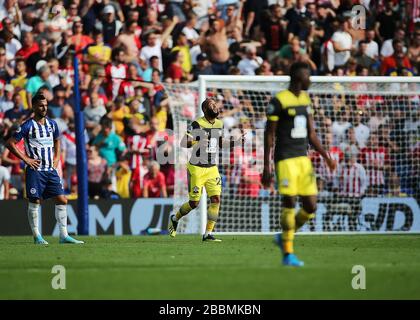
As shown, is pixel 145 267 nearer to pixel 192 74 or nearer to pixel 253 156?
pixel 253 156

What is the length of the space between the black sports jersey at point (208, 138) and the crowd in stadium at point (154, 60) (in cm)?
412

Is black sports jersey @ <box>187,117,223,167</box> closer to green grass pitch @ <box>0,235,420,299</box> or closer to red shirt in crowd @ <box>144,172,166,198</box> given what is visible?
green grass pitch @ <box>0,235,420,299</box>

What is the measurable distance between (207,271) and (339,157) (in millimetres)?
10072

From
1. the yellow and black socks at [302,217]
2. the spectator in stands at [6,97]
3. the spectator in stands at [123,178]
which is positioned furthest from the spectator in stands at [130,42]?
the yellow and black socks at [302,217]

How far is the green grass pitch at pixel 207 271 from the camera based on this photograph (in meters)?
8.55

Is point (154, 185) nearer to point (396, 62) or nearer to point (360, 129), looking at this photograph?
point (360, 129)

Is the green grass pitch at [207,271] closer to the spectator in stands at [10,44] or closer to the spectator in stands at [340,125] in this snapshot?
the spectator in stands at [340,125]

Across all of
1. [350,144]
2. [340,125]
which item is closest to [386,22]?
[340,125]

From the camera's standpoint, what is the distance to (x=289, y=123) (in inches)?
431

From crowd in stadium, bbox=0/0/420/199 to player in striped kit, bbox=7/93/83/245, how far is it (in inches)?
190

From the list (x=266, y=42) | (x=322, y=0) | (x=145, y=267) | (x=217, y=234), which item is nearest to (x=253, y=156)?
(x=217, y=234)

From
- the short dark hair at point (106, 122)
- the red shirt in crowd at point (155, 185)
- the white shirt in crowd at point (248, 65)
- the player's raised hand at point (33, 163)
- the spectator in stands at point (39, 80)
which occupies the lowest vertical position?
the red shirt in crowd at point (155, 185)

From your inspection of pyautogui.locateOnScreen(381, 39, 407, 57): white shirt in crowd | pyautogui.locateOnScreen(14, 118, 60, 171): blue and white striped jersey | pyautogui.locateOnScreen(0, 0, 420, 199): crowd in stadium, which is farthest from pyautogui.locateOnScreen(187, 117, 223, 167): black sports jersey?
pyautogui.locateOnScreen(381, 39, 407, 57): white shirt in crowd

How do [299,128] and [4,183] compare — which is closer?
[299,128]
